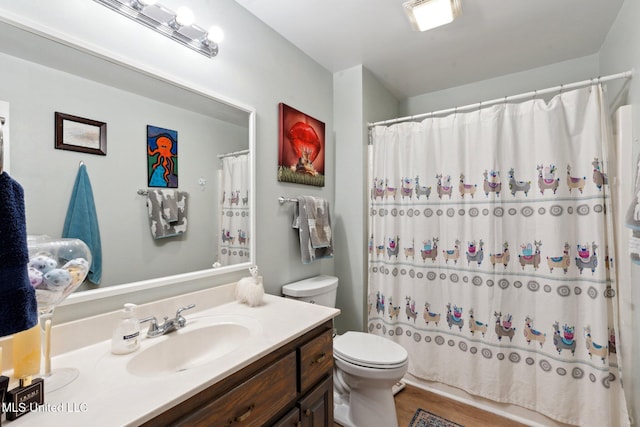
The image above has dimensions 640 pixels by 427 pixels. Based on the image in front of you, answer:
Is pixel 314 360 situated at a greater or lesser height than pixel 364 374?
greater

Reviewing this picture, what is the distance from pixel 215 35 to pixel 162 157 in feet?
2.05

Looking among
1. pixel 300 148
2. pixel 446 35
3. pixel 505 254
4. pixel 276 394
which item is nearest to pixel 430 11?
pixel 446 35

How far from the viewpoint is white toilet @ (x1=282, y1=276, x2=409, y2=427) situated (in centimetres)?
148

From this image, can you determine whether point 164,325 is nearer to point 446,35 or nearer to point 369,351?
point 369,351

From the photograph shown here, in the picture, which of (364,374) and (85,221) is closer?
(85,221)

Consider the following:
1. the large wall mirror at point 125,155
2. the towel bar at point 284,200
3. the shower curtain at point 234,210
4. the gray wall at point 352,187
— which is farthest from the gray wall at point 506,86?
the shower curtain at point 234,210

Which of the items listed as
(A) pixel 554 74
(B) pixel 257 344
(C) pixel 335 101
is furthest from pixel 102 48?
(A) pixel 554 74

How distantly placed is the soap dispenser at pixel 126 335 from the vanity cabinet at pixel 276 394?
0.35 meters

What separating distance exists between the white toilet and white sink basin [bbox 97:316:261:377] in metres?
0.60

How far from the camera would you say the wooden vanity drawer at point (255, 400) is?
2.58 feet

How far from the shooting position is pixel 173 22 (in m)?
1.19

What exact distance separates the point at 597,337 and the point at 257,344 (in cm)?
178

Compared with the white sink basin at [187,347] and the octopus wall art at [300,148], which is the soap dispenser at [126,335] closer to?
the white sink basin at [187,347]

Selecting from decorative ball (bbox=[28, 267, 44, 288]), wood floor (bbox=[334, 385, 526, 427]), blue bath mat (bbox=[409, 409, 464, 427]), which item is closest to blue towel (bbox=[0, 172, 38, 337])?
decorative ball (bbox=[28, 267, 44, 288])
